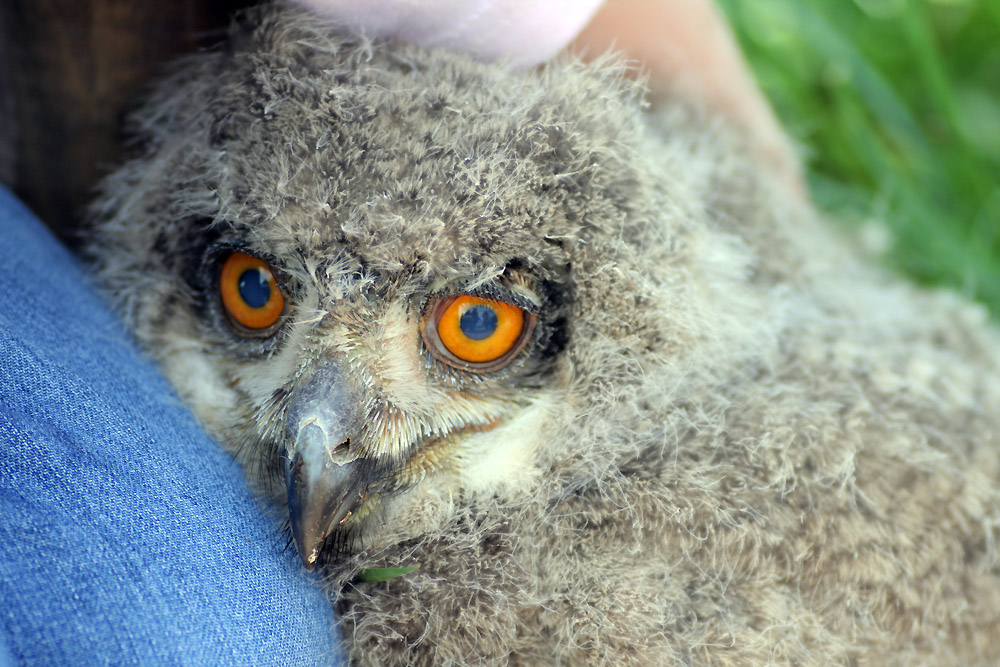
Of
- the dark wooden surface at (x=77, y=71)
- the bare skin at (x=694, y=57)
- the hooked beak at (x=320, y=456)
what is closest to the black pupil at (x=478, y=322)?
the hooked beak at (x=320, y=456)

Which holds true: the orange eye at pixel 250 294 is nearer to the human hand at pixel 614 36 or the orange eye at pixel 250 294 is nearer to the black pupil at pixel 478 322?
the black pupil at pixel 478 322

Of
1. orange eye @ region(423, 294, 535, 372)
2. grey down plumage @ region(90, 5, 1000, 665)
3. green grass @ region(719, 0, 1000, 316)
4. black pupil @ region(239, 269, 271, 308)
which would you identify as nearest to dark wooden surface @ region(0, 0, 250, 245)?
grey down plumage @ region(90, 5, 1000, 665)

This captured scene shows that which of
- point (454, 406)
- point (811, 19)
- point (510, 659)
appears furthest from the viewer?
point (811, 19)

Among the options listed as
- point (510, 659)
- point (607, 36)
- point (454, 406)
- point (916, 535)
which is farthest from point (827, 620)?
point (607, 36)

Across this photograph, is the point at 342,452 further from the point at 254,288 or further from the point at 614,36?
the point at 614,36

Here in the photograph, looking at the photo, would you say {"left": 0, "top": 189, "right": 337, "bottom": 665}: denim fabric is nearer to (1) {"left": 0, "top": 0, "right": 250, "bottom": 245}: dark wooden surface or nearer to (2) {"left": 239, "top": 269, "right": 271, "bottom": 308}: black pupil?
(2) {"left": 239, "top": 269, "right": 271, "bottom": 308}: black pupil

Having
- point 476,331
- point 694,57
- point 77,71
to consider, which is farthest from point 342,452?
point 694,57

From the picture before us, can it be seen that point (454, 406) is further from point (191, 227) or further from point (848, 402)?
point (848, 402)
